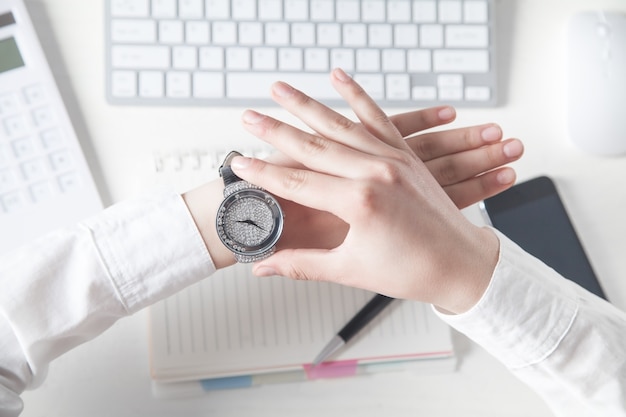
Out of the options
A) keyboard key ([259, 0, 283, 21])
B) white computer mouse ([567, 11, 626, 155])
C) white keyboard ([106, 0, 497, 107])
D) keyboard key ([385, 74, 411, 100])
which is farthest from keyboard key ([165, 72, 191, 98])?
white computer mouse ([567, 11, 626, 155])

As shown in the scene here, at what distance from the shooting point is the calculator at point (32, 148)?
27.8 inches

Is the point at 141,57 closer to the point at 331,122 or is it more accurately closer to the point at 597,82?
the point at 331,122

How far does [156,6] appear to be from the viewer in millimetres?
742

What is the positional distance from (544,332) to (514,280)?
0.06 m

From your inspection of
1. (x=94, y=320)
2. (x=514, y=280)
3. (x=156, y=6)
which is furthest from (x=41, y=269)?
(x=514, y=280)

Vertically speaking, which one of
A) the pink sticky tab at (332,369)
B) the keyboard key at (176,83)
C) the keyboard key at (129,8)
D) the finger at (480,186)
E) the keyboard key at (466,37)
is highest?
the keyboard key at (129,8)

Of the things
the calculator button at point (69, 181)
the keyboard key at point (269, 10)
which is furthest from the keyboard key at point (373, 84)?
the calculator button at point (69, 181)

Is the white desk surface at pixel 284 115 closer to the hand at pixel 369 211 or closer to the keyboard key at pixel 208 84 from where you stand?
the keyboard key at pixel 208 84

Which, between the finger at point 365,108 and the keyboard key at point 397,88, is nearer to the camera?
the finger at point 365,108

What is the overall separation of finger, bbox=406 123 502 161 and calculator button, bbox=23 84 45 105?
375 mm

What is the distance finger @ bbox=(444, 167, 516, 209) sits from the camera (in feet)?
2.33

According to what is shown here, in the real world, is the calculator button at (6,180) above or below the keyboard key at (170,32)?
below

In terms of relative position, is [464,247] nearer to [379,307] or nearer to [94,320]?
[379,307]

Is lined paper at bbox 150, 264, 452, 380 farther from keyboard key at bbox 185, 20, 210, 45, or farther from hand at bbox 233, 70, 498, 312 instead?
keyboard key at bbox 185, 20, 210, 45
